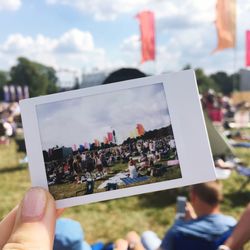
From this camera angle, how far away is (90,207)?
466 centimetres

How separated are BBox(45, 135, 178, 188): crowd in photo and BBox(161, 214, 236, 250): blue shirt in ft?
4.30

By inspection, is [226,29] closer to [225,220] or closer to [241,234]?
[225,220]

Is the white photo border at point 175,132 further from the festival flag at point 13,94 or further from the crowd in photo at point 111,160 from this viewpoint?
the festival flag at point 13,94

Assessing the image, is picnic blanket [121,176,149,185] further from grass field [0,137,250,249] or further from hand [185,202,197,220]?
grass field [0,137,250,249]

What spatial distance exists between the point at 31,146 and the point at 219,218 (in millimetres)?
1573

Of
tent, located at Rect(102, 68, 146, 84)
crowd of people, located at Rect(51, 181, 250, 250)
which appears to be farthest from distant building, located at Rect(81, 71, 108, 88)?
crowd of people, located at Rect(51, 181, 250, 250)

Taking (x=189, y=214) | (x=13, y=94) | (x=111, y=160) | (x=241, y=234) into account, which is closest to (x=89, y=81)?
(x=189, y=214)

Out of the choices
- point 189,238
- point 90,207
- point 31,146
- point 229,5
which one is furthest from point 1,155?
point 31,146

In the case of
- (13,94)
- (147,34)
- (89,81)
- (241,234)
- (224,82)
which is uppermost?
(224,82)

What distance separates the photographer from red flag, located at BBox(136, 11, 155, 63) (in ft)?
32.5

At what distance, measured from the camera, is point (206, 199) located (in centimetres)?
221

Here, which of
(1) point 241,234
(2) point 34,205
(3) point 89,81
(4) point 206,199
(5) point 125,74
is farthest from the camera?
(3) point 89,81

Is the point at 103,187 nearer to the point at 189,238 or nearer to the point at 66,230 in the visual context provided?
the point at 66,230

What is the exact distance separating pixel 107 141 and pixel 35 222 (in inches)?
8.3
